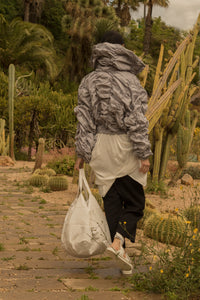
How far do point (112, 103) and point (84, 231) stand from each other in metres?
0.99

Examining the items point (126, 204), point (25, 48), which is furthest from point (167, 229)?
point (25, 48)

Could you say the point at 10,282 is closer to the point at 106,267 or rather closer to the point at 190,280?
the point at 106,267

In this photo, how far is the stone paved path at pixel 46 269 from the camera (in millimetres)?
3287

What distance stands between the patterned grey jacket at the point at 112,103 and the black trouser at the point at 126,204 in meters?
0.26

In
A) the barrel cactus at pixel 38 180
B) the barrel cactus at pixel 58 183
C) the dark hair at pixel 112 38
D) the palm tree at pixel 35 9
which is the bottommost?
the barrel cactus at pixel 38 180

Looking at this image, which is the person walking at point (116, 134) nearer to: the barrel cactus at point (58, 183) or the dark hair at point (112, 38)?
the dark hair at point (112, 38)

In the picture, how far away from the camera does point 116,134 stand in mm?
3908

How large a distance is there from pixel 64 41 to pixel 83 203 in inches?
1440

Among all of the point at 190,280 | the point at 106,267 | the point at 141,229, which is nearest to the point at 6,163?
the point at 141,229

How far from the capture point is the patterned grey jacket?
3.83 metres

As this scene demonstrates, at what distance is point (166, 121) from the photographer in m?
9.45

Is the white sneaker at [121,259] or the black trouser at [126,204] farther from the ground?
the black trouser at [126,204]

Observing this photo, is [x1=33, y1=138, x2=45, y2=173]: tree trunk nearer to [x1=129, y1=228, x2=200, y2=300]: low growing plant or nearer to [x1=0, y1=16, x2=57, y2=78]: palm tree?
[x1=129, y1=228, x2=200, y2=300]: low growing plant

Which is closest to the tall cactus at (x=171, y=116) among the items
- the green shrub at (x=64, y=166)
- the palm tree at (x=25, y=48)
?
the green shrub at (x=64, y=166)
